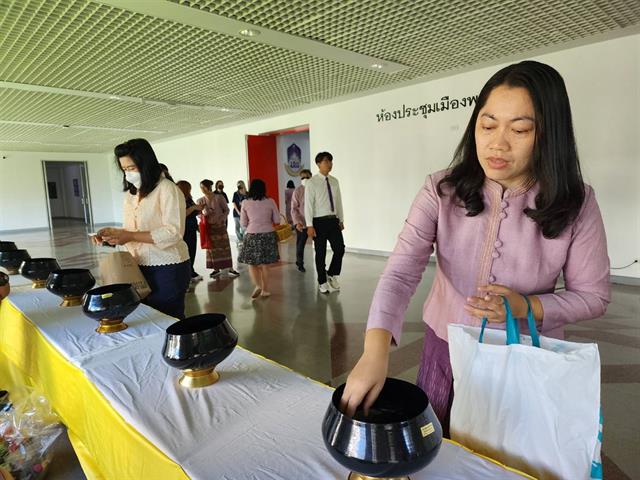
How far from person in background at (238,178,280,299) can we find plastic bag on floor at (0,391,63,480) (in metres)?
3.43

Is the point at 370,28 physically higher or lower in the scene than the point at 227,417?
higher

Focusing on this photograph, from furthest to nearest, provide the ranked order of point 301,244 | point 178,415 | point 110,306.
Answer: point 301,244 < point 110,306 < point 178,415

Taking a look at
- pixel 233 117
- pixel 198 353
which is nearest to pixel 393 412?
pixel 198 353

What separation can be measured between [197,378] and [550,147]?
1074 millimetres

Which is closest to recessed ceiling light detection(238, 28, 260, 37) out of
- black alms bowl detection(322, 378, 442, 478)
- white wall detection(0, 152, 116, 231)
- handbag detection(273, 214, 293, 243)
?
handbag detection(273, 214, 293, 243)

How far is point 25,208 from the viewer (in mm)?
14742

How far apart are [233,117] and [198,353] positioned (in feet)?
28.6

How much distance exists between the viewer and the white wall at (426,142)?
473 centimetres

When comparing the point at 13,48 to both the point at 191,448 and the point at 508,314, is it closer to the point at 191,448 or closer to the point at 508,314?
the point at 191,448

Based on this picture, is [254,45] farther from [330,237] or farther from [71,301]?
[71,301]

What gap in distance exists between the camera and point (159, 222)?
2.24 metres

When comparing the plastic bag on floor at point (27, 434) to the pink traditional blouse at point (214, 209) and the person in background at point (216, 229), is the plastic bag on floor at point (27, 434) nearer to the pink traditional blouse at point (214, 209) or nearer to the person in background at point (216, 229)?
the person in background at point (216, 229)

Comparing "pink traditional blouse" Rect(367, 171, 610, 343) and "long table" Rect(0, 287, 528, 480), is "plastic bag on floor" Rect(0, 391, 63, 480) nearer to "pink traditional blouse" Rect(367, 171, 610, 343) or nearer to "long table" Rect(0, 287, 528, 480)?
"long table" Rect(0, 287, 528, 480)

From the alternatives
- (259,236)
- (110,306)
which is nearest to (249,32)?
(259,236)
